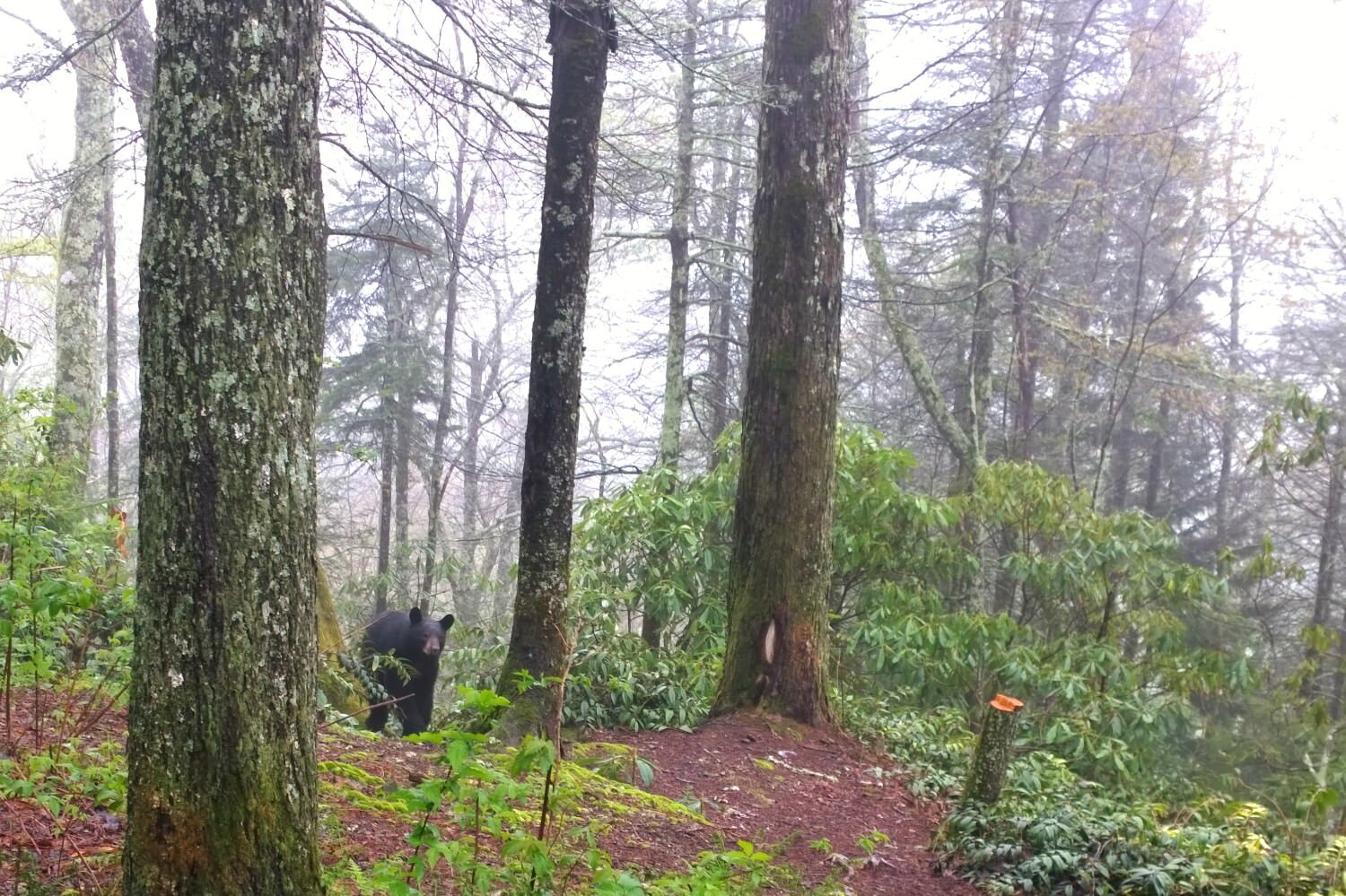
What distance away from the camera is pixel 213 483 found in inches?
92.1

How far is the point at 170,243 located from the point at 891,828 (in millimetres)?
5044

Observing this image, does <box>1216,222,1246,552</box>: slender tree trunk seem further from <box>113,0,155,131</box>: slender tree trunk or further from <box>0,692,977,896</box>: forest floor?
<box>113,0,155,131</box>: slender tree trunk

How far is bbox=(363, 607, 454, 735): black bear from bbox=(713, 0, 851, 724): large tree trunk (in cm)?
268

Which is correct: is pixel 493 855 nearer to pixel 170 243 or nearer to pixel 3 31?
pixel 170 243

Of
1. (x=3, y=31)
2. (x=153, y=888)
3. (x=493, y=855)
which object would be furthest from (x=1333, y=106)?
(x=3, y=31)

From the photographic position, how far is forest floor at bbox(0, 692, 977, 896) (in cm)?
307

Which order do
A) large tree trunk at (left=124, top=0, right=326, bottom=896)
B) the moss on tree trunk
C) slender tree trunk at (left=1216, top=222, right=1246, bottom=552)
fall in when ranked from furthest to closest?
slender tree trunk at (left=1216, top=222, right=1246, bottom=552)
the moss on tree trunk
large tree trunk at (left=124, top=0, right=326, bottom=896)

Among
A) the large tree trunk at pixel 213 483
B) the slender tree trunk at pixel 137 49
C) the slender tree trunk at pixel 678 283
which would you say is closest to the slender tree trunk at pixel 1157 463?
the slender tree trunk at pixel 678 283

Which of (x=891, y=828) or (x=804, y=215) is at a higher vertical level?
(x=804, y=215)

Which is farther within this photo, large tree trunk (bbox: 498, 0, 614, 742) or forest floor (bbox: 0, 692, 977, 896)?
large tree trunk (bbox: 498, 0, 614, 742)

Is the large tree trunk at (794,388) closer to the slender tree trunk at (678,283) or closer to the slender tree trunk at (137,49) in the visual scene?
the slender tree trunk at (137,49)

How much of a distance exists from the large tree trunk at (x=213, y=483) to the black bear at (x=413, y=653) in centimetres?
544

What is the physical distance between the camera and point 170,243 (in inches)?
92.7

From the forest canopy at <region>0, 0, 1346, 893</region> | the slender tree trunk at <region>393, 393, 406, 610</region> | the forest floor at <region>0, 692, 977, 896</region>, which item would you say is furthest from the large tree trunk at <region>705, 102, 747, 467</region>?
the forest floor at <region>0, 692, 977, 896</region>
